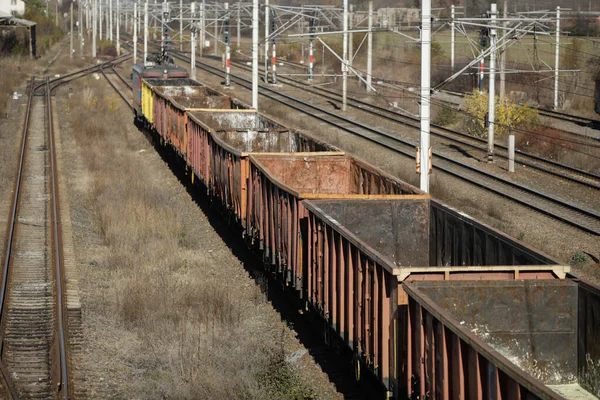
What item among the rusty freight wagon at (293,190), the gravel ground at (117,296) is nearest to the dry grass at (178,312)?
the gravel ground at (117,296)

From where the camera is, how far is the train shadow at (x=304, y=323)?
34.1 ft

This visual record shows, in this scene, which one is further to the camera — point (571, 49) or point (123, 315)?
point (571, 49)

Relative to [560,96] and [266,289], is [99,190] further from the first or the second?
[560,96]

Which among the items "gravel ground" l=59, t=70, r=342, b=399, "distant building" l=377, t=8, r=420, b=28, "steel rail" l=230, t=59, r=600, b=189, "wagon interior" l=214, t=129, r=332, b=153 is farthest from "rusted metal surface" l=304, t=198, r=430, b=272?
"distant building" l=377, t=8, r=420, b=28

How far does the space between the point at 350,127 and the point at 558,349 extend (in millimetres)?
28322

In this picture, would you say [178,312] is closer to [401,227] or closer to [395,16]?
[401,227]

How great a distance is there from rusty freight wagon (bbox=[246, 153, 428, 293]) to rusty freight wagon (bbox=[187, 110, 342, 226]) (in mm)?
469

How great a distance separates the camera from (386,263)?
8555 millimetres

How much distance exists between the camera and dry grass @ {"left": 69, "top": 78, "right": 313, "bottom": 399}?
33.7 feet

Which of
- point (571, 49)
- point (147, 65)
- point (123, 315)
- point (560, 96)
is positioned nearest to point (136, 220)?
point (123, 315)

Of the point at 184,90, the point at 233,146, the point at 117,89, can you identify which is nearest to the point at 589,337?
the point at 233,146

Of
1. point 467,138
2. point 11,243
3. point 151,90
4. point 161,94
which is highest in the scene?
point 151,90

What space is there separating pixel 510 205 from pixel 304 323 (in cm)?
1011

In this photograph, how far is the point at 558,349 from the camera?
8.56 m
